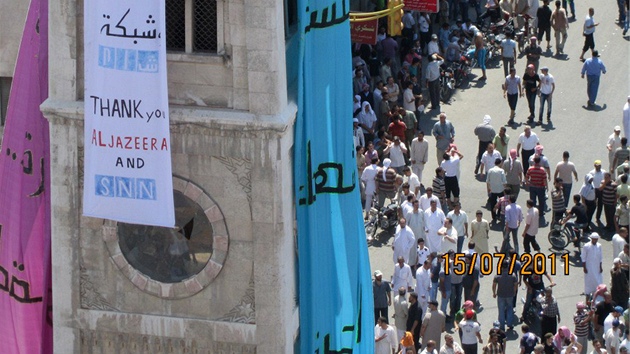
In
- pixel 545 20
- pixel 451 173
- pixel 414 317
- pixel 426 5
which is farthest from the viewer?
pixel 545 20

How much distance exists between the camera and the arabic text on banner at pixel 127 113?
37.8 m

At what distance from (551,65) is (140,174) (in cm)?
2910

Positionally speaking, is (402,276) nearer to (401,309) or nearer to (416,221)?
(401,309)

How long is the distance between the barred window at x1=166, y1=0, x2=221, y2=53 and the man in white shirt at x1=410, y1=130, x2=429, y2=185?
18162 millimetres

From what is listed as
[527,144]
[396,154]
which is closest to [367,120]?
[396,154]

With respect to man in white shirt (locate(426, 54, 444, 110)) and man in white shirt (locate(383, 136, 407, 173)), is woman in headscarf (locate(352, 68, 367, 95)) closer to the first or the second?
man in white shirt (locate(426, 54, 444, 110))

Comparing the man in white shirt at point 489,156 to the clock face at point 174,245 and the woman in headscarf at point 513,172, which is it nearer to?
the woman in headscarf at point 513,172

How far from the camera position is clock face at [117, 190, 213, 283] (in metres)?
39.2

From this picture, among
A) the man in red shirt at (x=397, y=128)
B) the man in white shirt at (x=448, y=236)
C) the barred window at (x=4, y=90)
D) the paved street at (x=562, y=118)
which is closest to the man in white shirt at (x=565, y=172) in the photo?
the paved street at (x=562, y=118)

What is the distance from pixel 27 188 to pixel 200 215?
12.5ft

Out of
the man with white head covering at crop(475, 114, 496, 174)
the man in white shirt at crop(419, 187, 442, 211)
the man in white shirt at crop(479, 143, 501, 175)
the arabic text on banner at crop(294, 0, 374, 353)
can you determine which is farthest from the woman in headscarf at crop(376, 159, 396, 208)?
the arabic text on banner at crop(294, 0, 374, 353)

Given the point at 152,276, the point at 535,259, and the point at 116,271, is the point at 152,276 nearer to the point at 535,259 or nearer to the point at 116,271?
the point at 116,271

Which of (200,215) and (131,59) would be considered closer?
(131,59)

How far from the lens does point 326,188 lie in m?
40.0
